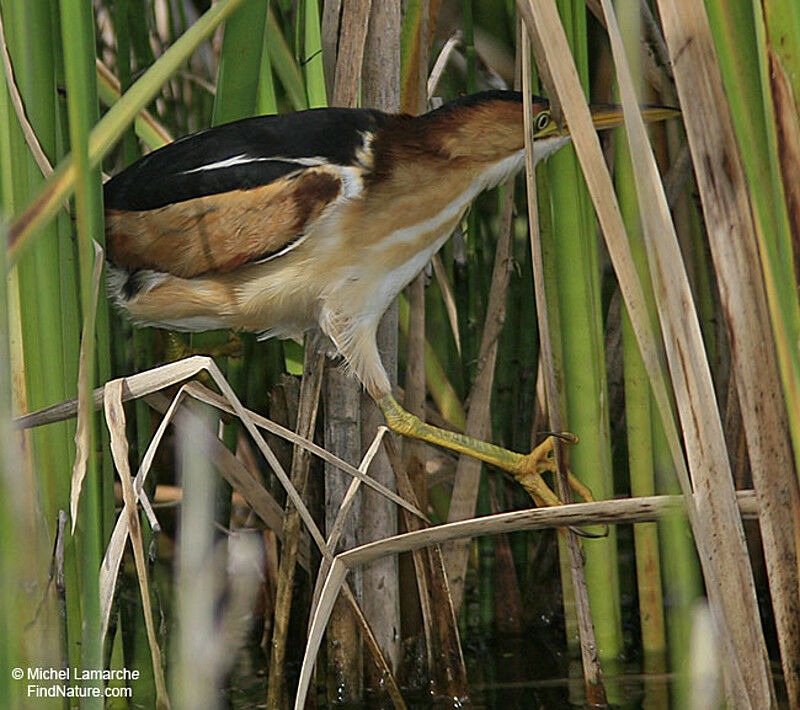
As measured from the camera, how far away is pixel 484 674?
1562 mm

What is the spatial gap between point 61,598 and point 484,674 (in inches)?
28.6

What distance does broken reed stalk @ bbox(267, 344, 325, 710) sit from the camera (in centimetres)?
137

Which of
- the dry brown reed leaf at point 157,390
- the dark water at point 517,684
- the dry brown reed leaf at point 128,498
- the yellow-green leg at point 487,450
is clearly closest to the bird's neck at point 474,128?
the yellow-green leg at point 487,450

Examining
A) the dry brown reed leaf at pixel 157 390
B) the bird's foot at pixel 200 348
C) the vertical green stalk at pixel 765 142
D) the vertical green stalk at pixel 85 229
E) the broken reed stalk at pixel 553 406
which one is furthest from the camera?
the bird's foot at pixel 200 348

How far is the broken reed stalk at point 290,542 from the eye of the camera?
137 centimetres

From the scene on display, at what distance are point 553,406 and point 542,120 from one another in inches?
16.4

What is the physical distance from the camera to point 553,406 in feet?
3.91

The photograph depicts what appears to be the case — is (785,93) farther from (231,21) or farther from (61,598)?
(61,598)

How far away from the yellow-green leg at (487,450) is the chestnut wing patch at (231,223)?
0.26 meters

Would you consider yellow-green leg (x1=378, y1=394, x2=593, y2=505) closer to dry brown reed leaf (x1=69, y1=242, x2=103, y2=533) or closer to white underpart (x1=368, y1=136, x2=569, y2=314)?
white underpart (x1=368, y1=136, x2=569, y2=314)

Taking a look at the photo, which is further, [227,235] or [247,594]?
[247,594]

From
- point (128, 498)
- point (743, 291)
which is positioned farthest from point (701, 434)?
point (128, 498)

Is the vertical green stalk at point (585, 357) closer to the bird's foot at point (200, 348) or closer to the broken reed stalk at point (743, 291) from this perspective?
the broken reed stalk at point (743, 291)

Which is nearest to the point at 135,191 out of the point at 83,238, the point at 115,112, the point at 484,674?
the point at 115,112
